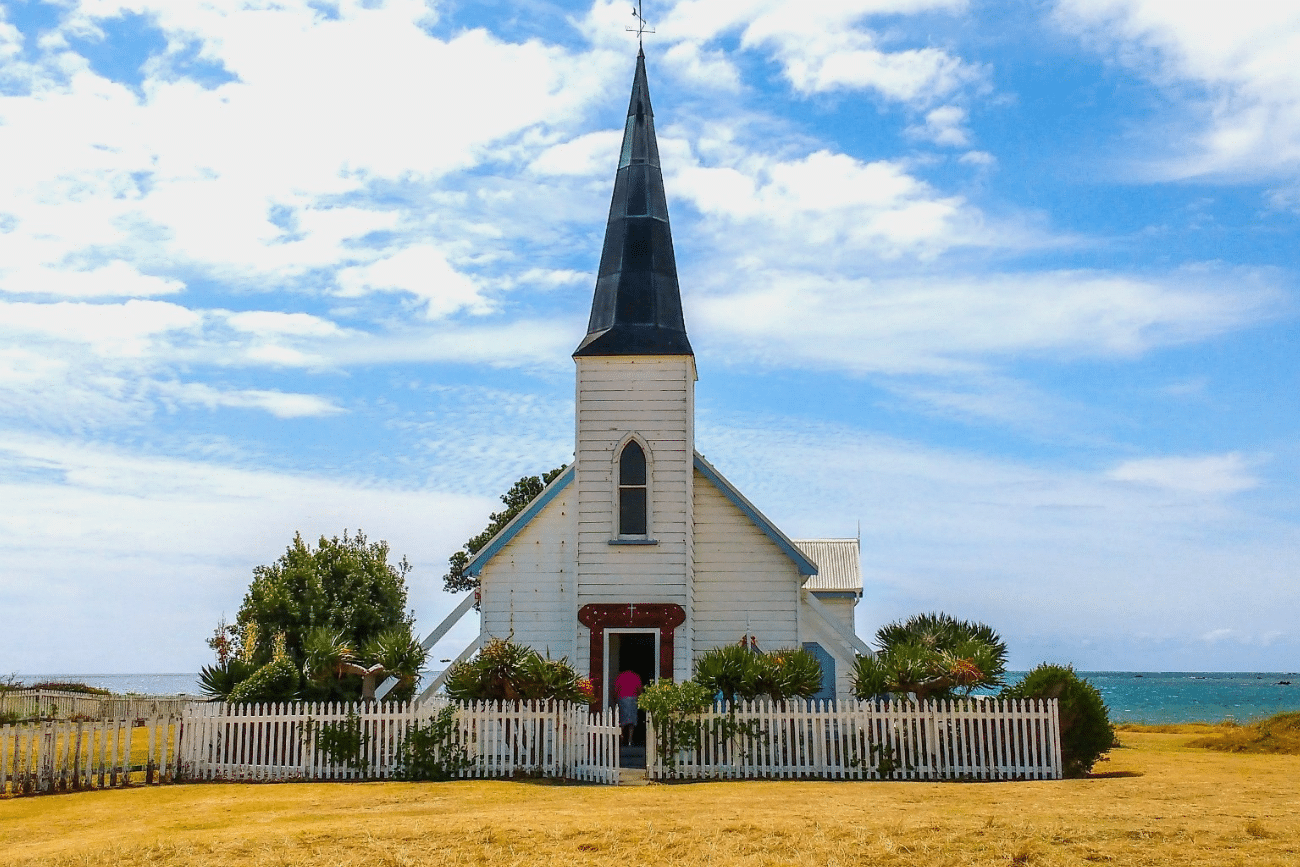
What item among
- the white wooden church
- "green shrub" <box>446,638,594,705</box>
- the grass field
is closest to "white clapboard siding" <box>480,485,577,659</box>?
the white wooden church

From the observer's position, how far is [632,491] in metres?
23.8

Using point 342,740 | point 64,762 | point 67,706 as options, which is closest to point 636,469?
point 342,740

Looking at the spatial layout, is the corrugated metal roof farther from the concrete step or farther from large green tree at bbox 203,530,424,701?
the concrete step

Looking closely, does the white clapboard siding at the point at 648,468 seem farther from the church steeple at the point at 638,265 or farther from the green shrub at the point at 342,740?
the green shrub at the point at 342,740

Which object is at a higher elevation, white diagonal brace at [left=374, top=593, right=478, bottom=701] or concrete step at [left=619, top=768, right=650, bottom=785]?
white diagonal brace at [left=374, top=593, right=478, bottom=701]

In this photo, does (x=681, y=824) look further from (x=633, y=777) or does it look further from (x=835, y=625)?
(x=835, y=625)

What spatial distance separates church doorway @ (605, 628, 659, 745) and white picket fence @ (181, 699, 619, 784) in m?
2.72

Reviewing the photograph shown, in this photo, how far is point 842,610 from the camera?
3559 cm

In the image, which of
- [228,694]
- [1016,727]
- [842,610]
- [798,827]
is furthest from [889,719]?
[842,610]

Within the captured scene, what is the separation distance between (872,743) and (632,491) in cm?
704

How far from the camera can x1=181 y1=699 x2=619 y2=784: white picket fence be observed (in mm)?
19375

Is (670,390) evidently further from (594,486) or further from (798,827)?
(798,827)

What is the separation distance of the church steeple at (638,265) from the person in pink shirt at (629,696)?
246 inches

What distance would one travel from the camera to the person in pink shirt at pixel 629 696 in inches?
874
